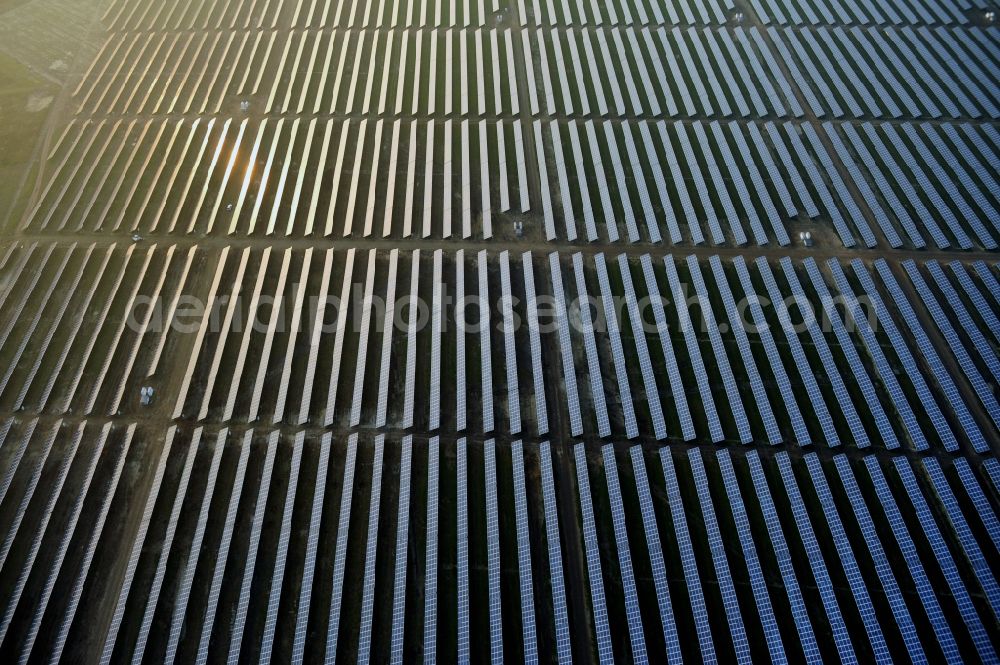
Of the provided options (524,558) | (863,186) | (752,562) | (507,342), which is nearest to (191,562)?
(524,558)

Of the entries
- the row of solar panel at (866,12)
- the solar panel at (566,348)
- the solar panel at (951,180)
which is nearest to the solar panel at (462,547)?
the solar panel at (566,348)

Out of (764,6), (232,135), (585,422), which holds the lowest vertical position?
(585,422)

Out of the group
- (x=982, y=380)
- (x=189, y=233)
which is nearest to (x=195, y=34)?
(x=189, y=233)

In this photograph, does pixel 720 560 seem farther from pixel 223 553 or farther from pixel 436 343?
pixel 223 553

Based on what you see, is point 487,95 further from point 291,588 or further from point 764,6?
point 291,588

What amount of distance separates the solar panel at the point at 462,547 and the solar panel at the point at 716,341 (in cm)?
1560

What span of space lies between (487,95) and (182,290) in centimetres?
3126

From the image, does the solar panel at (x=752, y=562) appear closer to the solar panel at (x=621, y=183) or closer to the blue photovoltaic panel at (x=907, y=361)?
the blue photovoltaic panel at (x=907, y=361)

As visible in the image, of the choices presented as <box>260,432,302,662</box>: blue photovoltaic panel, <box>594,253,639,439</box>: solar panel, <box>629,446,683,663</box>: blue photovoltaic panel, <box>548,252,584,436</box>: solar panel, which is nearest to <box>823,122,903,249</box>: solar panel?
<box>594,253,639,439</box>: solar panel

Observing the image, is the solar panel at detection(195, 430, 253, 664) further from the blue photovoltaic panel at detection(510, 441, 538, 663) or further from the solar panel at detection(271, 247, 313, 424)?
the blue photovoltaic panel at detection(510, 441, 538, 663)

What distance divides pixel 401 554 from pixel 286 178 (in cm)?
3224

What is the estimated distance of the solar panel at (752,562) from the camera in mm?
25016

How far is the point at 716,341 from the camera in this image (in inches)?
1344

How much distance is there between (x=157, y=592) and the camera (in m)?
26.9
